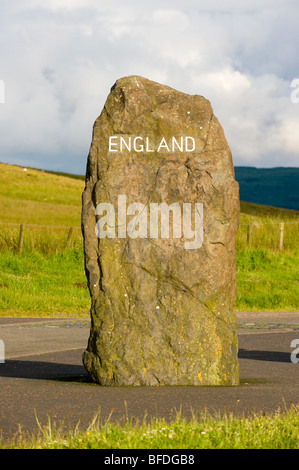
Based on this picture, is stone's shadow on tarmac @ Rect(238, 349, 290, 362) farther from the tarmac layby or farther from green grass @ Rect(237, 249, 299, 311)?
green grass @ Rect(237, 249, 299, 311)

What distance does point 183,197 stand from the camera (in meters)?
8.86

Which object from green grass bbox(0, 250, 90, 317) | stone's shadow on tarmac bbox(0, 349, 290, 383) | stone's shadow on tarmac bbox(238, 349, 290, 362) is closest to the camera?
stone's shadow on tarmac bbox(0, 349, 290, 383)

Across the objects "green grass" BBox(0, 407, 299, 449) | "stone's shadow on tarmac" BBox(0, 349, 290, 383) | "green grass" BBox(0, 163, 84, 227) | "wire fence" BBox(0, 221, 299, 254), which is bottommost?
"stone's shadow on tarmac" BBox(0, 349, 290, 383)

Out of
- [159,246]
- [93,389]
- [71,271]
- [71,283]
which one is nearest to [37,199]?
[71,271]

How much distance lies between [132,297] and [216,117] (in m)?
2.51

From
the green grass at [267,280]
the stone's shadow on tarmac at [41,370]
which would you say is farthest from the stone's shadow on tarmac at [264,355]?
the green grass at [267,280]

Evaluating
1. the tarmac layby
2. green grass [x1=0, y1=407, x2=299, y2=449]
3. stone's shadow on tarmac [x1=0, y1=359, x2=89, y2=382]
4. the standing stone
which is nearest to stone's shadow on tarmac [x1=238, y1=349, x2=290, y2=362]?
the tarmac layby

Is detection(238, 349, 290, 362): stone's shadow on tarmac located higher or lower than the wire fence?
lower

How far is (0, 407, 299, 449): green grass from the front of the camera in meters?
5.70

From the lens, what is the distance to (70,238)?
2573 centimetres

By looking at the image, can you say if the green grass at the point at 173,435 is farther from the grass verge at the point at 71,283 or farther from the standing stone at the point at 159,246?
the grass verge at the point at 71,283

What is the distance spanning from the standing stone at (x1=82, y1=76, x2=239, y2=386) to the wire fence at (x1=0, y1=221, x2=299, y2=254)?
16.2 metres

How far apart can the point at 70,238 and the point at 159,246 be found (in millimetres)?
17222

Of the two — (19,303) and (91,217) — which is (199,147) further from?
(19,303)
